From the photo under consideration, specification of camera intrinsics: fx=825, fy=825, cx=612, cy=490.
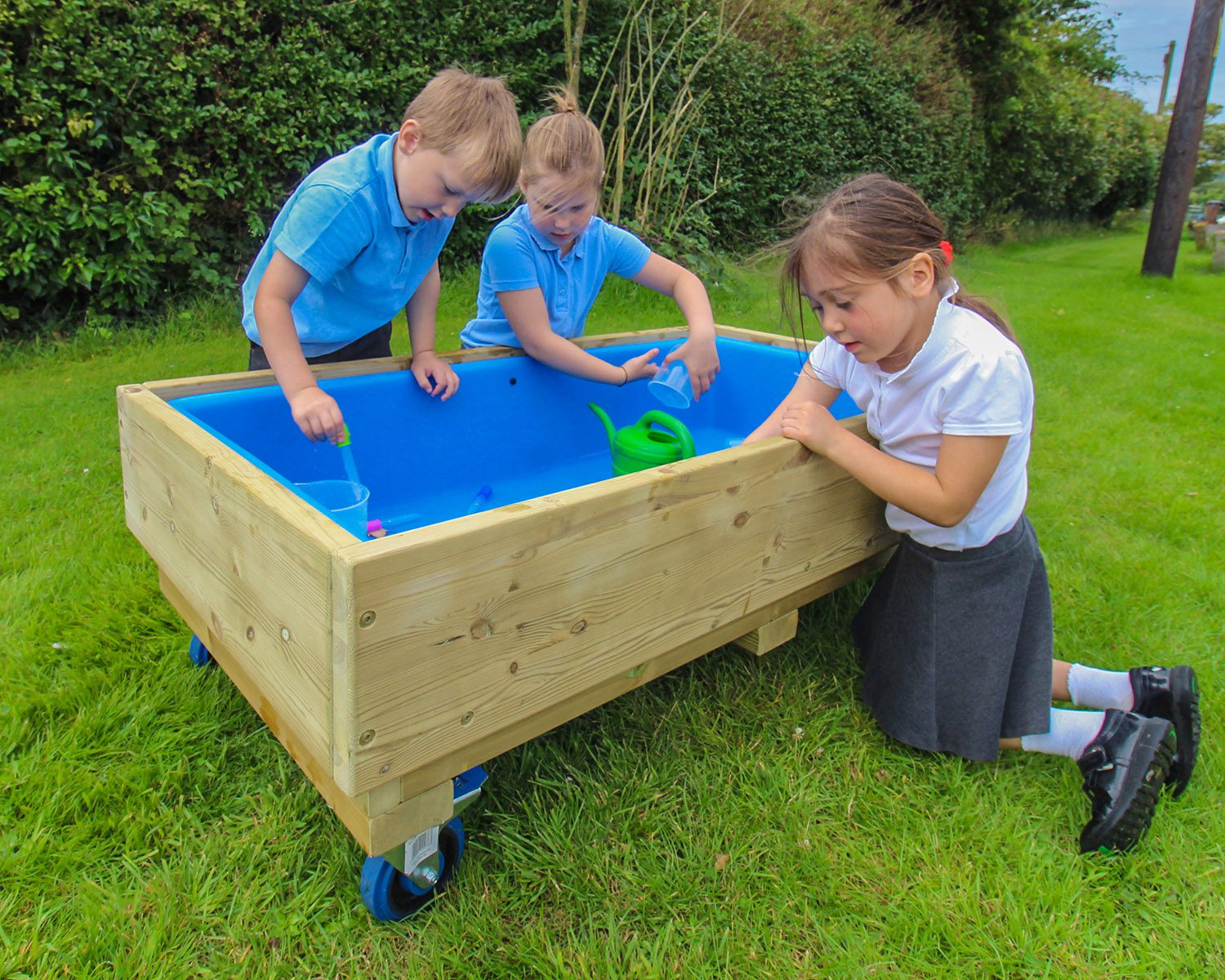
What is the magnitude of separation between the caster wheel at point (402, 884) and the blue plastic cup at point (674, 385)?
4.29 feet

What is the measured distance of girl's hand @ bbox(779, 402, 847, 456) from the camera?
56.4 inches

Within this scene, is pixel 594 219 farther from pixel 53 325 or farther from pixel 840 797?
pixel 53 325

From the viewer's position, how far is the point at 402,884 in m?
1.19

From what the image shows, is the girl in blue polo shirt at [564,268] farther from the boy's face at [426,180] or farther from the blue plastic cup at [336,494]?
the blue plastic cup at [336,494]

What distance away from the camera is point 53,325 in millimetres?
3648

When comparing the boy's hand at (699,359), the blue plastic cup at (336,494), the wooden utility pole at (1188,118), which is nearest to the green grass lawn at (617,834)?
the blue plastic cup at (336,494)

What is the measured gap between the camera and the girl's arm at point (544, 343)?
2.02 m

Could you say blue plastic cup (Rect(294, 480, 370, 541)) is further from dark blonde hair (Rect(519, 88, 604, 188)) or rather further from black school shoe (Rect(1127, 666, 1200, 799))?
black school shoe (Rect(1127, 666, 1200, 799))

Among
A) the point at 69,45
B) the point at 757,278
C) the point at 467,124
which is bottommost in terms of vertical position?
the point at 757,278

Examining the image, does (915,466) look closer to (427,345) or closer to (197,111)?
(427,345)

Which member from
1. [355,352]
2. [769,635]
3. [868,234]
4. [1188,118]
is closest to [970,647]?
[769,635]

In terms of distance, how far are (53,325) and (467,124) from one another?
3.10 meters

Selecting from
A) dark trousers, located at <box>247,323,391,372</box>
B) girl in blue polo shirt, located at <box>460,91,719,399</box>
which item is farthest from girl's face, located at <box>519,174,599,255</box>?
dark trousers, located at <box>247,323,391,372</box>

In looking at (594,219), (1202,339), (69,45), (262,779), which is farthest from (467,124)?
(1202,339)
